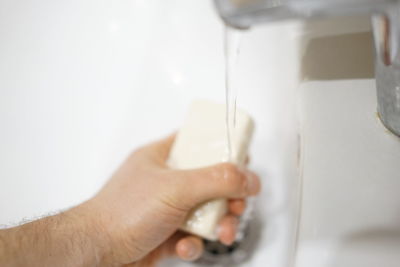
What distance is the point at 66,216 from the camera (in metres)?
0.42

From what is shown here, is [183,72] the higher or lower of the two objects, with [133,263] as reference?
higher

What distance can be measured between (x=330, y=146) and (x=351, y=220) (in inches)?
2.3

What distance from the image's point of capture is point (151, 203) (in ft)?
1.32

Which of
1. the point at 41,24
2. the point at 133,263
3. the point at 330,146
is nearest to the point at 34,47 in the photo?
the point at 41,24

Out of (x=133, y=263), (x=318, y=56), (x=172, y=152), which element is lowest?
(x=133, y=263)

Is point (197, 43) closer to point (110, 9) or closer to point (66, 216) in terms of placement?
point (110, 9)

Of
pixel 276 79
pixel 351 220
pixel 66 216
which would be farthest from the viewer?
pixel 276 79

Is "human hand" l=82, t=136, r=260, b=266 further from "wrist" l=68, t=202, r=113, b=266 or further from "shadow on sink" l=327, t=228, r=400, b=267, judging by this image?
"shadow on sink" l=327, t=228, r=400, b=267

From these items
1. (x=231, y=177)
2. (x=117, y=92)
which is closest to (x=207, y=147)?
(x=231, y=177)

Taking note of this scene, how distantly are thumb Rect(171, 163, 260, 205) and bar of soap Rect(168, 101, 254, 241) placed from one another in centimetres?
2

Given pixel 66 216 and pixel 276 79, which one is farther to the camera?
pixel 276 79

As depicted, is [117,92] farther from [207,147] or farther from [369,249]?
[369,249]

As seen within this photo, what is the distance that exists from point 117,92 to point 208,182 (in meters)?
0.23

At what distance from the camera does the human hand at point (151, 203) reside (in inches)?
15.7
